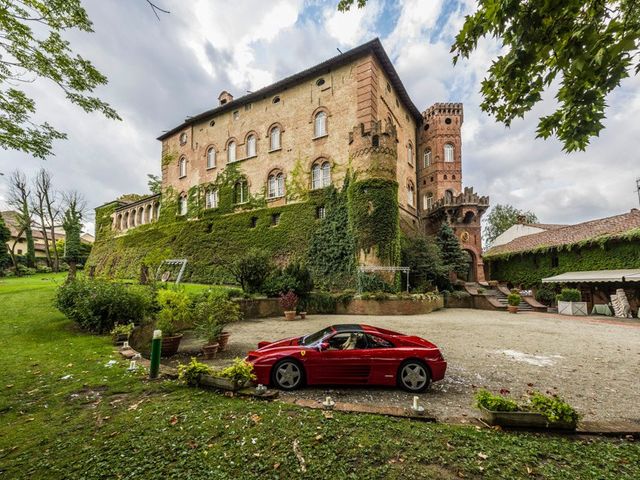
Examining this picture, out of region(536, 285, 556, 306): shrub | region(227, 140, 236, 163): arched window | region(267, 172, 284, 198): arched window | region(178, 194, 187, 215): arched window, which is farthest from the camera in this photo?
region(178, 194, 187, 215): arched window

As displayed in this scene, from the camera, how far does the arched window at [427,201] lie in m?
28.0

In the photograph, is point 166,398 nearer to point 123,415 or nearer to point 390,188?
point 123,415

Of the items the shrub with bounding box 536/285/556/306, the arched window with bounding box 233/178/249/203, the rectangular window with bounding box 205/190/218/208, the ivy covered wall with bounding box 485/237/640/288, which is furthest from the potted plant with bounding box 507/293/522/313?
the rectangular window with bounding box 205/190/218/208

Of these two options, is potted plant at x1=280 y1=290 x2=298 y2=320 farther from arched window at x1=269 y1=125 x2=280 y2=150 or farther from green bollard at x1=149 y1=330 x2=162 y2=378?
arched window at x1=269 y1=125 x2=280 y2=150

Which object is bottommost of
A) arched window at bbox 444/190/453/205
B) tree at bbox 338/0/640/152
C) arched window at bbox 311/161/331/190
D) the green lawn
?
the green lawn

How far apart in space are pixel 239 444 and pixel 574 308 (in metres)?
22.1

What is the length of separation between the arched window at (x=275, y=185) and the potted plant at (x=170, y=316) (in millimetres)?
16219

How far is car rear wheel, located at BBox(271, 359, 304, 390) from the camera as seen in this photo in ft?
18.1

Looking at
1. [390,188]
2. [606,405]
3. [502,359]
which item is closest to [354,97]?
[390,188]

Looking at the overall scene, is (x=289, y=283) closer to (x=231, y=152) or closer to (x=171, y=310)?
(x=171, y=310)

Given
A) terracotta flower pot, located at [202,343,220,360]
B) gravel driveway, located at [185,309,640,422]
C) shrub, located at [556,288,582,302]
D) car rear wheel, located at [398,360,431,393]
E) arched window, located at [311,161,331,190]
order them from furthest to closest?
arched window, located at [311,161,331,190] → shrub, located at [556,288,582,302] → terracotta flower pot, located at [202,343,220,360] → car rear wheel, located at [398,360,431,393] → gravel driveway, located at [185,309,640,422]

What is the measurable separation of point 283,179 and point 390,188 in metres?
9.12

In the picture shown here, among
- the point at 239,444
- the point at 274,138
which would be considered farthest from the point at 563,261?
the point at 239,444

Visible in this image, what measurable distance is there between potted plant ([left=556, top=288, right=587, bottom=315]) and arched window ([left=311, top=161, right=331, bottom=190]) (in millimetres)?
17008
